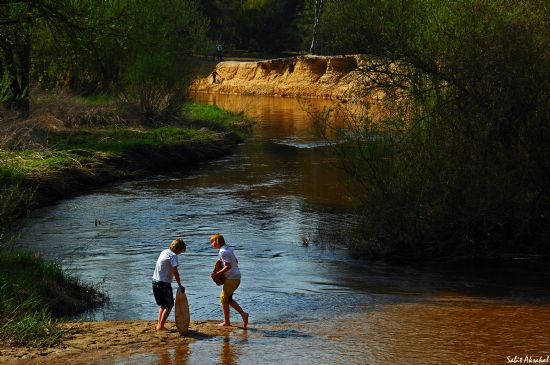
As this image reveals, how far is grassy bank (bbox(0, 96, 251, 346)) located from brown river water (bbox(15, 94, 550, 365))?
0.75 meters

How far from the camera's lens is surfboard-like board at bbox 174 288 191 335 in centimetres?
1245

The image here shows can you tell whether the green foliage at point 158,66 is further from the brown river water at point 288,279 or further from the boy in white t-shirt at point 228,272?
the boy in white t-shirt at point 228,272

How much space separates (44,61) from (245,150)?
8845 millimetres

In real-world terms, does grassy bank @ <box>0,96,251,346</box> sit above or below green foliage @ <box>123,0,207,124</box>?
below

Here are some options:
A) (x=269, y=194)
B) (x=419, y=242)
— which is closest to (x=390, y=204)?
(x=419, y=242)

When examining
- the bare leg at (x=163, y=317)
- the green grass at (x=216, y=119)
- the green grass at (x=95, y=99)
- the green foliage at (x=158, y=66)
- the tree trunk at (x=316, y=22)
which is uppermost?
the tree trunk at (x=316, y=22)

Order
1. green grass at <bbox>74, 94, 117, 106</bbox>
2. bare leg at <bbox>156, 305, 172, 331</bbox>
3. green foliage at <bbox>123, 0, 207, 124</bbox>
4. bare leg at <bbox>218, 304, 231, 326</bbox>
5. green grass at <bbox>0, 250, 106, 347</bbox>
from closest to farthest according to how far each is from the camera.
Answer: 1. green grass at <bbox>0, 250, 106, 347</bbox>
2. bare leg at <bbox>156, 305, 172, 331</bbox>
3. bare leg at <bbox>218, 304, 231, 326</bbox>
4. green foliage at <bbox>123, 0, 207, 124</bbox>
5. green grass at <bbox>74, 94, 117, 106</bbox>

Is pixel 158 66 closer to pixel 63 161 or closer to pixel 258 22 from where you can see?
pixel 63 161

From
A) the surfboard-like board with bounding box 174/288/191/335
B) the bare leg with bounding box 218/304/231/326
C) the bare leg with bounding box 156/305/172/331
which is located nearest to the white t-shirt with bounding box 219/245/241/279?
the bare leg with bounding box 218/304/231/326

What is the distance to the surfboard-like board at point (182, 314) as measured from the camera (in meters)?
12.4

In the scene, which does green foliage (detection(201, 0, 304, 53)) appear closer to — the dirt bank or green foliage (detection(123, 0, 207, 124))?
the dirt bank

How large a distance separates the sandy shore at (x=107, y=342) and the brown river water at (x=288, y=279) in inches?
12.4

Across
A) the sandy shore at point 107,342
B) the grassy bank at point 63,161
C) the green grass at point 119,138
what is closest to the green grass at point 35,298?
the grassy bank at point 63,161

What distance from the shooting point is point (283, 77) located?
244 ft
